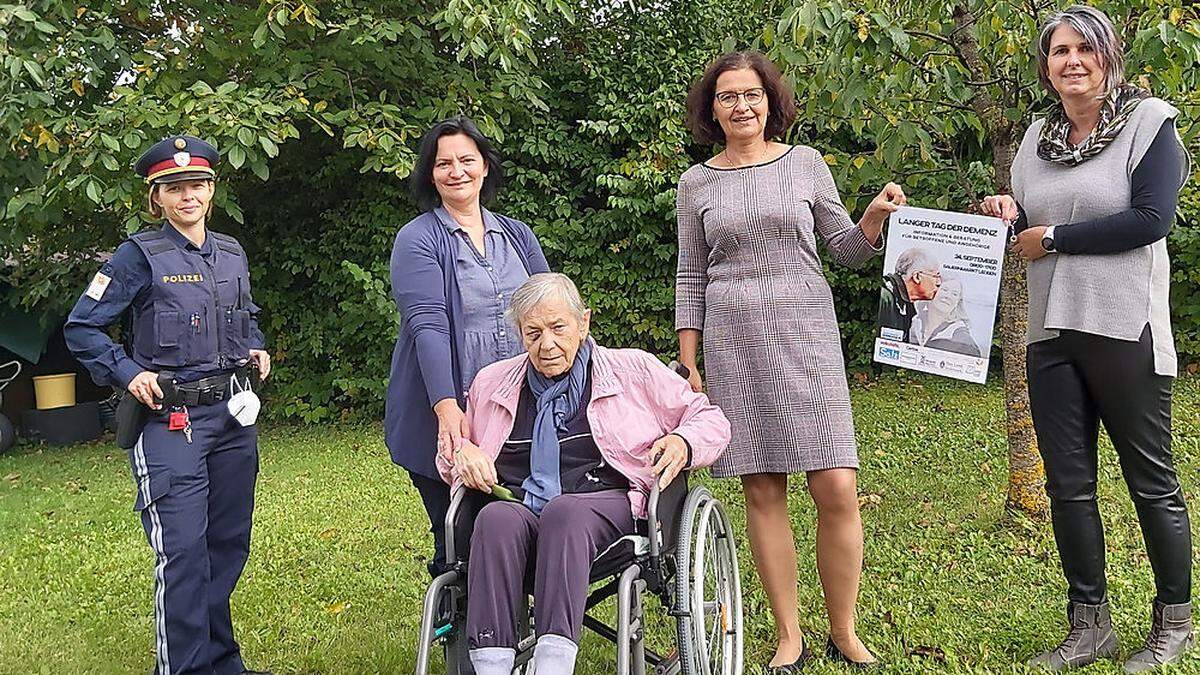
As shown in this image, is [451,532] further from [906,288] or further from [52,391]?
[52,391]

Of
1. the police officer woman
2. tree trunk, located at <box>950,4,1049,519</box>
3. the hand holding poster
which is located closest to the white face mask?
the police officer woman

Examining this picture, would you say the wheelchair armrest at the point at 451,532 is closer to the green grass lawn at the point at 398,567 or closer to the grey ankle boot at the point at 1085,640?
the green grass lawn at the point at 398,567

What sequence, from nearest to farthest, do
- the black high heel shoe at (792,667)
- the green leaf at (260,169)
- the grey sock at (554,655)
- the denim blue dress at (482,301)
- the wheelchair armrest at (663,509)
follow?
1. the grey sock at (554,655)
2. the wheelchair armrest at (663,509)
3. the denim blue dress at (482,301)
4. the black high heel shoe at (792,667)
5. the green leaf at (260,169)

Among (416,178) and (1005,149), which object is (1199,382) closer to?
(1005,149)

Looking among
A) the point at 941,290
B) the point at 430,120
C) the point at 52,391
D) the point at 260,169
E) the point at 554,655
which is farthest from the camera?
the point at 52,391

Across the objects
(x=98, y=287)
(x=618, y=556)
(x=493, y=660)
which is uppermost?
(x=98, y=287)

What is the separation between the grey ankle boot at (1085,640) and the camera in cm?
272

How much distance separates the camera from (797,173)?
2740 millimetres

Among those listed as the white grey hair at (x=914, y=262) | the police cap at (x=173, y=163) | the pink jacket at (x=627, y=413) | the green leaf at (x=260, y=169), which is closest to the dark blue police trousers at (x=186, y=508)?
the police cap at (x=173, y=163)

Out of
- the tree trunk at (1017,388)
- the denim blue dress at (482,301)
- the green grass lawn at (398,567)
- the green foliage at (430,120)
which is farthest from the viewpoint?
the tree trunk at (1017,388)

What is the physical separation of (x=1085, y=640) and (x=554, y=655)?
149 cm

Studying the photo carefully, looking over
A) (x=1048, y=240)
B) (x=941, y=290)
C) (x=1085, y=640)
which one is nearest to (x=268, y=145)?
(x=941, y=290)

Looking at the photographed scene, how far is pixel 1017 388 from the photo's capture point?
13.4 feet

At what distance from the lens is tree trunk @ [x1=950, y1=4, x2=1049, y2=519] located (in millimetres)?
3863
